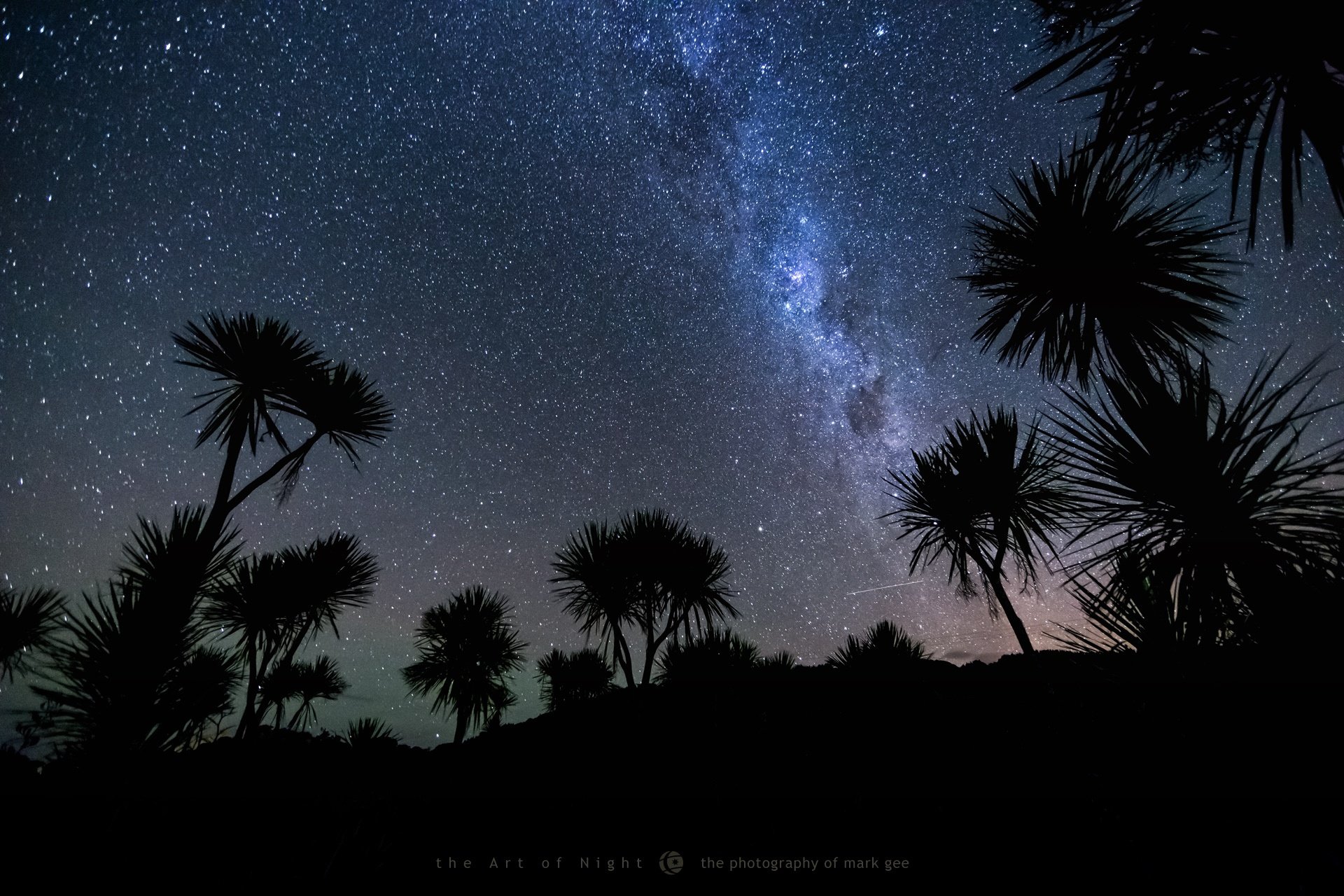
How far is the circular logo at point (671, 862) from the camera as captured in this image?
4.09 metres

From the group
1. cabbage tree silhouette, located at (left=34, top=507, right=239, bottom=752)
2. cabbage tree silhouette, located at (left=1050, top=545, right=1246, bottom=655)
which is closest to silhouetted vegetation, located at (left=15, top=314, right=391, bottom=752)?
cabbage tree silhouette, located at (left=34, top=507, right=239, bottom=752)

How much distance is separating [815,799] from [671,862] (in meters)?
1.44

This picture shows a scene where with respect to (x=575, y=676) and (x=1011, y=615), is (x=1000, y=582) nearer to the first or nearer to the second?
(x=1011, y=615)

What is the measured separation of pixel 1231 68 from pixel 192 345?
1164cm

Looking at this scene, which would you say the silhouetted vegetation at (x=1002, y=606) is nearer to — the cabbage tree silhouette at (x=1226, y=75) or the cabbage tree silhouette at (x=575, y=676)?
the cabbage tree silhouette at (x=1226, y=75)

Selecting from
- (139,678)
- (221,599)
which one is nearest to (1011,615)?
(139,678)

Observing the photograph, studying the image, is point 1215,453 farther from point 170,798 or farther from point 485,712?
point 485,712

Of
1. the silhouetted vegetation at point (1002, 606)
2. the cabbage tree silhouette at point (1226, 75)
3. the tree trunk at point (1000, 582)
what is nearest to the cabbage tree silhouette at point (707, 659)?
the silhouetted vegetation at point (1002, 606)

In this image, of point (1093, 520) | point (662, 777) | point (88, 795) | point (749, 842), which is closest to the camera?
point (88, 795)

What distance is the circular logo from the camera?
4090 mm

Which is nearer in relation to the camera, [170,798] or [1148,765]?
[170,798]

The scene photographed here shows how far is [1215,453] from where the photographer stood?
3396 mm

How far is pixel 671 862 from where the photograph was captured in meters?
4.15

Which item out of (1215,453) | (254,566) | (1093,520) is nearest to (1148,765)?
(1093,520)
